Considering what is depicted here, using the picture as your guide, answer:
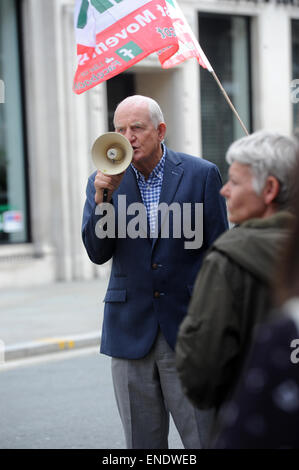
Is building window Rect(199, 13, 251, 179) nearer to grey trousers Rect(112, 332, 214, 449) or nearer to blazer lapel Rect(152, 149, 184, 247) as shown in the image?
blazer lapel Rect(152, 149, 184, 247)

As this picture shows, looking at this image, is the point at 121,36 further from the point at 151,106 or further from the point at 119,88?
the point at 119,88

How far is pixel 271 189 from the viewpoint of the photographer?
200 cm

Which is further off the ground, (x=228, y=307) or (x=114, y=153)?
(x=114, y=153)

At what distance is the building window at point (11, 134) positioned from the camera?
39.7 ft

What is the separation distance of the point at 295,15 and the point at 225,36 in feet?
5.74

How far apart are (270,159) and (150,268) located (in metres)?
1.07

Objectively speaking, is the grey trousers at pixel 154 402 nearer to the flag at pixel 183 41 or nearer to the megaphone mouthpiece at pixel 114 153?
the megaphone mouthpiece at pixel 114 153

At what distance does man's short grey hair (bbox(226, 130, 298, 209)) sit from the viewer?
2.00m

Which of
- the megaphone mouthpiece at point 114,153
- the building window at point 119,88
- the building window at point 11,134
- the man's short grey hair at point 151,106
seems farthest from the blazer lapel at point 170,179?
the building window at point 119,88

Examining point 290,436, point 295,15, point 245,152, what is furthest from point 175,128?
point 290,436

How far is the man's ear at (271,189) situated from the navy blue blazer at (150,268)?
39.0 inches

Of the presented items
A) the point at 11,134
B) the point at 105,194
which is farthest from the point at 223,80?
the point at 105,194

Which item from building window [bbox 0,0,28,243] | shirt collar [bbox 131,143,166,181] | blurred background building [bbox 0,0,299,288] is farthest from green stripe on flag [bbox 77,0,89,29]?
building window [bbox 0,0,28,243]

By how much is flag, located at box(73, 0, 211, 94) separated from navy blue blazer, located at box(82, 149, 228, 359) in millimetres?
664
